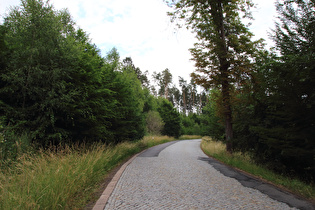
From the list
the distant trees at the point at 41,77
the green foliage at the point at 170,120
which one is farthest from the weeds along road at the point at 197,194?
the green foliage at the point at 170,120

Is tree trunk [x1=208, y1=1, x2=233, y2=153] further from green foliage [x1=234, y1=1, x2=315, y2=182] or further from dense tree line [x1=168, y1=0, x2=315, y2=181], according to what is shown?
green foliage [x1=234, y1=1, x2=315, y2=182]

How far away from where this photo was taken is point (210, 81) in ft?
40.3

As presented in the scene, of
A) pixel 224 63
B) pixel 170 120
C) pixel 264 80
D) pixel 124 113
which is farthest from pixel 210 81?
pixel 170 120

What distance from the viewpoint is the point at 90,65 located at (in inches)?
423

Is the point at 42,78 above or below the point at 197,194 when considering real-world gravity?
above

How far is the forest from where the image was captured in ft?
19.7

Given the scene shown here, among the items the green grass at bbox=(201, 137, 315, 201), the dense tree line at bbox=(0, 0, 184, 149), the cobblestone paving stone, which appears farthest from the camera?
the dense tree line at bbox=(0, 0, 184, 149)

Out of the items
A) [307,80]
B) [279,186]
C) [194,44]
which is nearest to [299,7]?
[307,80]

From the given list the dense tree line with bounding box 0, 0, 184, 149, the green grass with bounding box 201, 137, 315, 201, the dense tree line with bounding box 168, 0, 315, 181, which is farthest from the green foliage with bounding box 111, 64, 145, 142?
the green grass with bounding box 201, 137, 315, 201

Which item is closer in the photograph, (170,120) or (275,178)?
(275,178)

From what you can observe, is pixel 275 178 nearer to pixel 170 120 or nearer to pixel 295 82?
pixel 295 82

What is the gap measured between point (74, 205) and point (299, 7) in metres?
7.94

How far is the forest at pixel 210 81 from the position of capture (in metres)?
6.02

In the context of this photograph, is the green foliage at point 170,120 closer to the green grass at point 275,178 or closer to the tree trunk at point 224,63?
the tree trunk at point 224,63
